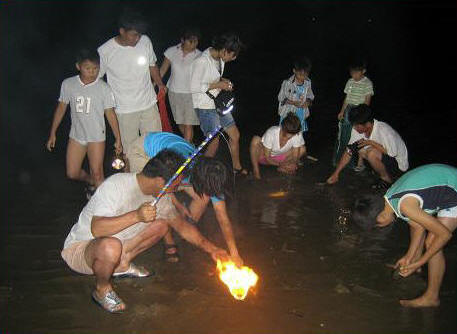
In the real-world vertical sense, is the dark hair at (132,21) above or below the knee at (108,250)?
above

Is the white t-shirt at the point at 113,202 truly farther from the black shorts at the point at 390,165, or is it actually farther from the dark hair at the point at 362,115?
the black shorts at the point at 390,165

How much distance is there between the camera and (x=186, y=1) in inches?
1271

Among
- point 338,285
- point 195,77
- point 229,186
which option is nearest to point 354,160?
point 195,77

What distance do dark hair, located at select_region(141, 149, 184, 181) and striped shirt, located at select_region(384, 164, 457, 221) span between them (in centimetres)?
175

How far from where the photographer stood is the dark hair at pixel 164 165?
374 centimetres

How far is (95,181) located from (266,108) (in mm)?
5733

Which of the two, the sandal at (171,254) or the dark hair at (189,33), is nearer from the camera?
the sandal at (171,254)

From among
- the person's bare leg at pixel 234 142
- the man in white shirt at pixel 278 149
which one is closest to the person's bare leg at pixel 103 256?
the person's bare leg at pixel 234 142

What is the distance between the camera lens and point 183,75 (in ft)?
23.6

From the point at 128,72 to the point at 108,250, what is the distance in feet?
9.09

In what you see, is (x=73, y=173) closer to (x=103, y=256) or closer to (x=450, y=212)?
(x=103, y=256)

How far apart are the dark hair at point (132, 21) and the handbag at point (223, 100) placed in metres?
1.34

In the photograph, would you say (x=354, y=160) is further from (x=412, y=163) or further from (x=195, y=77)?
(x=195, y=77)

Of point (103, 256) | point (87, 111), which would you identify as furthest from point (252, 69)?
point (103, 256)
